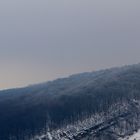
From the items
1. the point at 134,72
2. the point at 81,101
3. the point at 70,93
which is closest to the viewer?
the point at 81,101

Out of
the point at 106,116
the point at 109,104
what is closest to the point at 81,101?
the point at 109,104

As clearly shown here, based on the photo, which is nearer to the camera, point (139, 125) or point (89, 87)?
point (139, 125)

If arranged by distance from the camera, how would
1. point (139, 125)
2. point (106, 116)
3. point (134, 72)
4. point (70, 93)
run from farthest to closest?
1. point (134, 72)
2. point (70, 93)
3. point (106, 116)
4. point (139, 125)

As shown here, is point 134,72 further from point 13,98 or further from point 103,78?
point 13,98

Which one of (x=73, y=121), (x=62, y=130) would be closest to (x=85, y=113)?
(x=73, y=121)

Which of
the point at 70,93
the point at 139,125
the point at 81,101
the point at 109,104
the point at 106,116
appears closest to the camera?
the point at 139,125

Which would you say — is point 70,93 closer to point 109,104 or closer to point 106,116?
point 109,104
